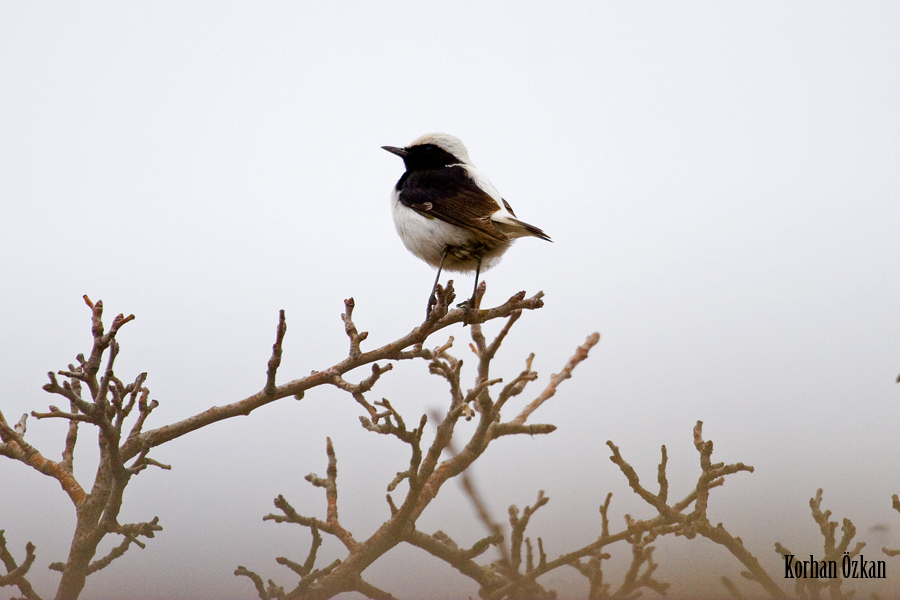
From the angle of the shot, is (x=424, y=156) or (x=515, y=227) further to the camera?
(x=424, y=156)

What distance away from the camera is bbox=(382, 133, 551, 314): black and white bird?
480cm

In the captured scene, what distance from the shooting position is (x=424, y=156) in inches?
243

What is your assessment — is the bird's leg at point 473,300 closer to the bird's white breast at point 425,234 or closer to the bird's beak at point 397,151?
the bird's white breast at point 425,234

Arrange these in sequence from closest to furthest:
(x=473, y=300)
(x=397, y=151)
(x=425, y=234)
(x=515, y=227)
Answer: (x=473, y=300), (x=515, y=227), (x=425, y=234), (x=397, y=151)

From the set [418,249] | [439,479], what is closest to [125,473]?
[439,479]

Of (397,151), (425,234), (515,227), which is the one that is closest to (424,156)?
(397,151)

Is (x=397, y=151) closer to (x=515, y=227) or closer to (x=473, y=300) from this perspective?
(x=515, y=227)

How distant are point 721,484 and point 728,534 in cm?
34

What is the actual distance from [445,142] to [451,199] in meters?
1.41

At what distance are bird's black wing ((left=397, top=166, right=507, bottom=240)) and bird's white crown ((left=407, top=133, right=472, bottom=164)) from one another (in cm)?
59

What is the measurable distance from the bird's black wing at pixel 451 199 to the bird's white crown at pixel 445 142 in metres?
0.59

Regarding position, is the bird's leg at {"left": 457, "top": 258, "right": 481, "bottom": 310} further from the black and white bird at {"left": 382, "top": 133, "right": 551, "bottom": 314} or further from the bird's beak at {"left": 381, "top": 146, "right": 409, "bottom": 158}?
the bird's beak at {"left": 381, "top": 146, "right": 409, "bottom": 158}

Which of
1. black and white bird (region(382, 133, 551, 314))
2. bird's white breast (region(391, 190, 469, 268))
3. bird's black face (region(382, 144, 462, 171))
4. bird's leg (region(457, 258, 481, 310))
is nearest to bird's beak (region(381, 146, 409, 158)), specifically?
bird's black face (region(382, 144, 462, 171))

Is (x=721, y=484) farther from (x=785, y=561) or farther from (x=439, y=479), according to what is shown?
(x=439, y=479)
